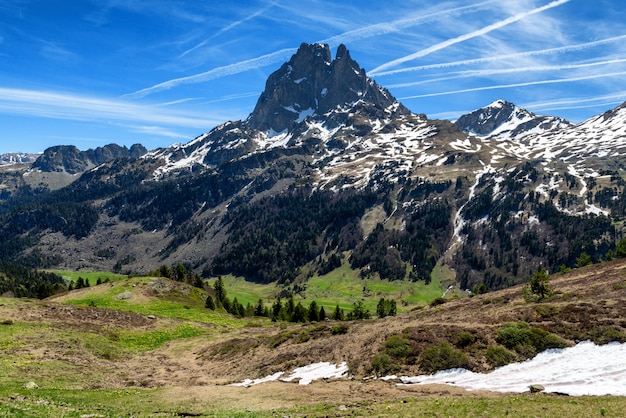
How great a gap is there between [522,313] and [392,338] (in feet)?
49.0

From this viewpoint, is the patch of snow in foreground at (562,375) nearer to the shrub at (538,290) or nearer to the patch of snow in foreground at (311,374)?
the patch of snow in foreground at (311,374)

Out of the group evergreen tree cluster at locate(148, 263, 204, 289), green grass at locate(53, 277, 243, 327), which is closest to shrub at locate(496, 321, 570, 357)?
green grass at locate(53, 277, 243, 327)

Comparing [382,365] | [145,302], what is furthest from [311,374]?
[145,302]

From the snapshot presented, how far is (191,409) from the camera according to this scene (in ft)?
97.3

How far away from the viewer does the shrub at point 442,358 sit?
34.8 m

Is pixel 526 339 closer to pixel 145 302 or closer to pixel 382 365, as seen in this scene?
pixel 382 365

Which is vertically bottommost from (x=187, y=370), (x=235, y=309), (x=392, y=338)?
(x=235, y=309)

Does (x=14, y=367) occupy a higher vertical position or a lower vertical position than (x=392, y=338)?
lower

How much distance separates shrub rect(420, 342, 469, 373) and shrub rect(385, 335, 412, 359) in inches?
74.0

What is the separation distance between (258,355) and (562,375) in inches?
1364

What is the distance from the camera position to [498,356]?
34375mm

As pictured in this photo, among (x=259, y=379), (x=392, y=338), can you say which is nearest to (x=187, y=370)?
(x=259, y=379)

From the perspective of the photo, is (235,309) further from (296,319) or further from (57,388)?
(57,388)

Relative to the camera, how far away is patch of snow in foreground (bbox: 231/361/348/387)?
127ft
